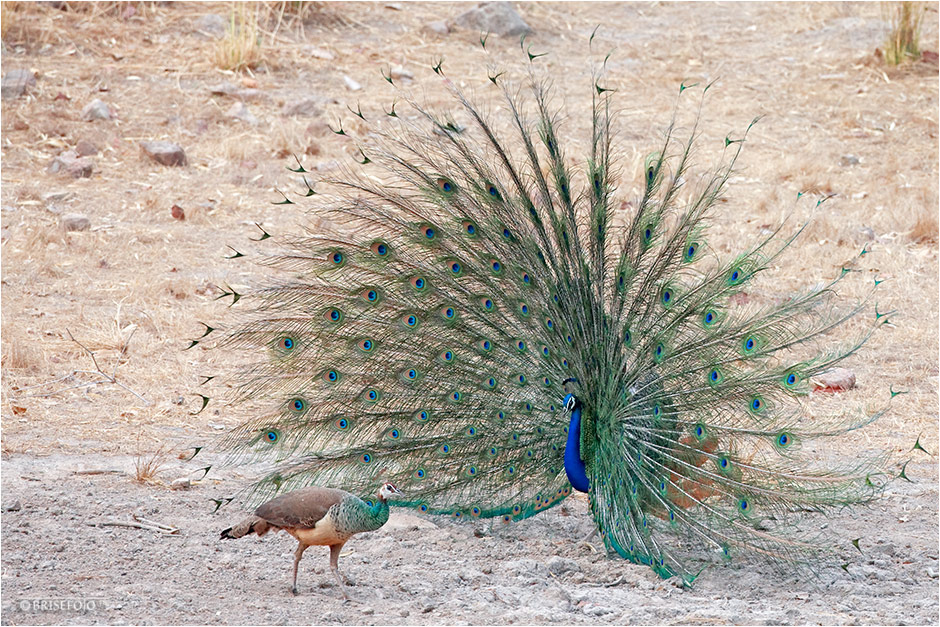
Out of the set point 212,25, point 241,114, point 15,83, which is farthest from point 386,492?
point 212,25

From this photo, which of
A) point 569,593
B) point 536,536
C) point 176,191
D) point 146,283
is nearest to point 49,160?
point 176,191

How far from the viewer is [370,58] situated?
14.0 m

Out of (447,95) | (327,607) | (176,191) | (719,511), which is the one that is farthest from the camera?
(447,95)

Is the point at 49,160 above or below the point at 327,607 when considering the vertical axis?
below

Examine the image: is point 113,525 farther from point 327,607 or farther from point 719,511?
point 719,511

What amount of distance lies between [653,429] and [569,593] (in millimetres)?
888

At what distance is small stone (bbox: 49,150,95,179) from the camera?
10852mm

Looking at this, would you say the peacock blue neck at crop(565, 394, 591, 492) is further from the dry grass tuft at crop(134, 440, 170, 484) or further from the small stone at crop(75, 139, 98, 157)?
the small stone at crop(75, 139, 98, 157)

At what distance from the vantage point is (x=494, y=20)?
1498cm

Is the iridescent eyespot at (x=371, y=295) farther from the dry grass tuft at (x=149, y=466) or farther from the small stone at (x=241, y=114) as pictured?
the small stone at (x=241, y=114)

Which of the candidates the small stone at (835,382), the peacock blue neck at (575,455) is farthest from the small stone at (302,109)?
the peacock blue neck at (575,455)

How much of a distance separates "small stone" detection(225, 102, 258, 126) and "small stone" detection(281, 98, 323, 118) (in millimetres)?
399

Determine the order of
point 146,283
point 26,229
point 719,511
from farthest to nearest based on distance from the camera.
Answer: point 26,229 < point 146,283 < point 719,511

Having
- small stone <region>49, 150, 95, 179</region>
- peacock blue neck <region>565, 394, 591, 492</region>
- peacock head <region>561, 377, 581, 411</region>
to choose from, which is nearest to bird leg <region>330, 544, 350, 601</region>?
peacock blue neck <region>565, 394, 591, 492</region>
